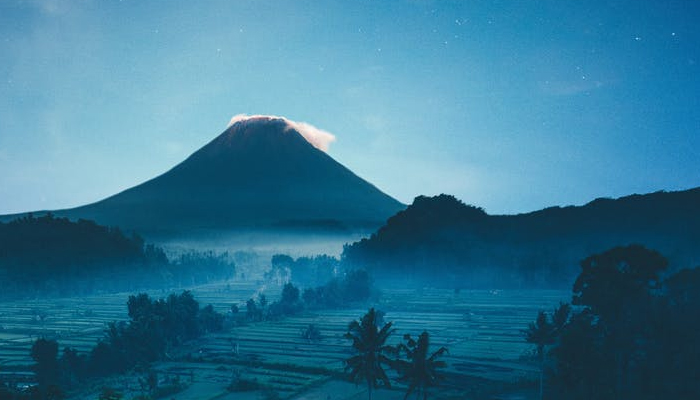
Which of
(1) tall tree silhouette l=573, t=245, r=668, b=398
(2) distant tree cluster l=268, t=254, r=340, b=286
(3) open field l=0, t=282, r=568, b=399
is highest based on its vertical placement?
(1) tall tree silhouette l=573, t=245, r=668, b=398

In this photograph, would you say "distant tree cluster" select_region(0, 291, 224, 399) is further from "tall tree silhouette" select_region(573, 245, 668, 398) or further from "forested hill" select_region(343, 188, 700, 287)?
"forested hill" select_region(343, 188, 700, 287)

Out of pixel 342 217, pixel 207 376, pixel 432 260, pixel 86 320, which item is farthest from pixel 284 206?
pixel 207 376

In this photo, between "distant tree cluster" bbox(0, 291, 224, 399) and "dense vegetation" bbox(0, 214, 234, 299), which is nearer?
"distant tree cluster" bbox(0, 291, 224, 399)

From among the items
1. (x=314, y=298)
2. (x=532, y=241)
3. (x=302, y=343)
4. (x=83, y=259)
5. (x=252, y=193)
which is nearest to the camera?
(x=302, y=343)

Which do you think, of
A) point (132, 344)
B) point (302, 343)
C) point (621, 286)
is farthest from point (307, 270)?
point (621, 286)

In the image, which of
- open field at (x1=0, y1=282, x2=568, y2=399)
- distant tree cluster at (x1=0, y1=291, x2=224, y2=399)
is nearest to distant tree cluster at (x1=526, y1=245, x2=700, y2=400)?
open field at (x1=0, y1=282, x2=568, y2=399)

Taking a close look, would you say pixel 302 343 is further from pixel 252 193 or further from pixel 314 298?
pixel 252 193

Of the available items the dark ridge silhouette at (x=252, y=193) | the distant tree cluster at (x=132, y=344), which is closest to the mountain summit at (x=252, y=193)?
the dark ridge silhouette at (x=252, y=193)
